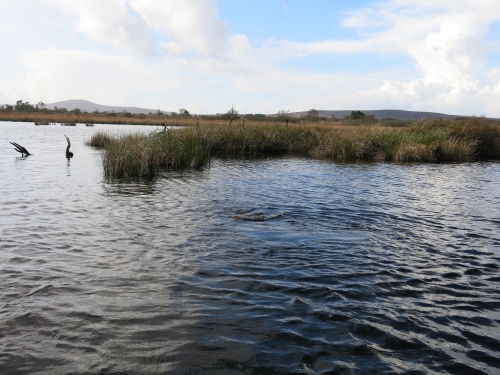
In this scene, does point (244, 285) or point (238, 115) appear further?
point (238, 115)

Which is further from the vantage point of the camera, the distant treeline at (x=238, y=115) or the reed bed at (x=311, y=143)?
the distant treeline at (x=238, y=115)

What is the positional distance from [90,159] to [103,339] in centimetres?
1911

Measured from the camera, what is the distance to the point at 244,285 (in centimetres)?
567

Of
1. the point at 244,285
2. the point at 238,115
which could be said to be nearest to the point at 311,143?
the point at 238,115

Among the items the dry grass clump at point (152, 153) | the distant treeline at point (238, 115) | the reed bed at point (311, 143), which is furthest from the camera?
the distant treeline at point (238, 115)

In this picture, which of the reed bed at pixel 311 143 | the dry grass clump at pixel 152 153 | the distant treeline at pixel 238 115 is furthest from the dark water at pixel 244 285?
the distant treeline at pixel 238 115

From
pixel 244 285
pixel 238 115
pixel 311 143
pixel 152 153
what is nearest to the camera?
pixel 244 285

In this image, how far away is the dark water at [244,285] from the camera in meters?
3.94

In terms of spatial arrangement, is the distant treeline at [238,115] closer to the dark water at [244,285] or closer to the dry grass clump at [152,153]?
the dry grass clump at [152,153]

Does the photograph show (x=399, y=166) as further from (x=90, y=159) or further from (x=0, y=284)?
(x=0, y=284)

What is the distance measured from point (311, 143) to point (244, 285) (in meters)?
25.1

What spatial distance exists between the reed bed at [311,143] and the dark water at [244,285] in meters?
6.48

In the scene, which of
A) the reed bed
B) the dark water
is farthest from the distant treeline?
the dark water

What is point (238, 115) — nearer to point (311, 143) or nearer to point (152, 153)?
point (311, 143)
